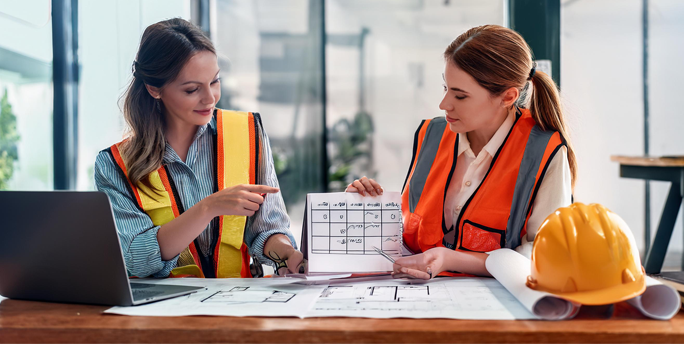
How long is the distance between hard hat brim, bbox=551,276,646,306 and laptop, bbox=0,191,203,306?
0.73 m

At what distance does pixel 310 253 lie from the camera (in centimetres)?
109

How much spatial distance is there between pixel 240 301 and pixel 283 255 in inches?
17.7

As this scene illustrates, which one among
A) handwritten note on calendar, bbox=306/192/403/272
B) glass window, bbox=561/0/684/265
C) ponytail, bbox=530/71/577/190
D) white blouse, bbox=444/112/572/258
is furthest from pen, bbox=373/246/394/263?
glass window, bbox=561/0/684/265

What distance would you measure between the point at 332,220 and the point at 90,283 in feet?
1.61

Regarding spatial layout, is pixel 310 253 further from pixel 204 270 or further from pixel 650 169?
pixel 650 169

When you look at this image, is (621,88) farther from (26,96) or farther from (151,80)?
(26,96)

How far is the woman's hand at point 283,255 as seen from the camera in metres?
1.30

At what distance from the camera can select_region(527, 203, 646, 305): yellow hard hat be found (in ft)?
2.55

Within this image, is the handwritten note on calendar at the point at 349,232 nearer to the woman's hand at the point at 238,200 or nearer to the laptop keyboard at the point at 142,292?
the woman's hand at the point at 238,200

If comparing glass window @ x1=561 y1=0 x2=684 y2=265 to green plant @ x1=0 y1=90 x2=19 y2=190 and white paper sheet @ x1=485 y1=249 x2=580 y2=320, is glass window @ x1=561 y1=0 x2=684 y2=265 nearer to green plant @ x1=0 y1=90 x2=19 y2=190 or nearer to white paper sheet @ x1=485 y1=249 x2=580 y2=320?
white paper sheet @ x1=485 y1=249 x2=580 y2=320

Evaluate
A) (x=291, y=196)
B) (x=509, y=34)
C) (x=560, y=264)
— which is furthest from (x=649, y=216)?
(x=560, y=264)

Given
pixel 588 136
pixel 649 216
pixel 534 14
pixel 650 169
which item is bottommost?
pixel 649 216

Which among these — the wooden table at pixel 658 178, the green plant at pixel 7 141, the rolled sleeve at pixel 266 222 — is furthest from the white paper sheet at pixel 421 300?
the green plant at pixel 7 141

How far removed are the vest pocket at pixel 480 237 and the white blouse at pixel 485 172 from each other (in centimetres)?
5
